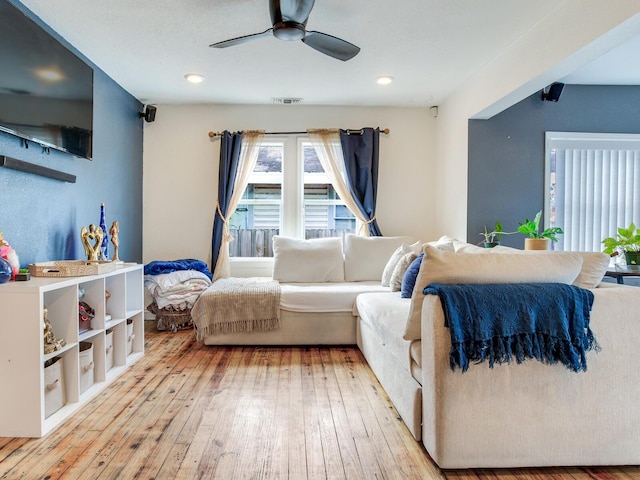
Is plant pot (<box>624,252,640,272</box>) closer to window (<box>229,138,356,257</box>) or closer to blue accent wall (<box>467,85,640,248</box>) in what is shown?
blue accent wall (<box>467,85,640,248</box>)

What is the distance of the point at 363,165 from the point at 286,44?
184 cm

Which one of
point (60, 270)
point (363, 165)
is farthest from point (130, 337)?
point (363, 165)

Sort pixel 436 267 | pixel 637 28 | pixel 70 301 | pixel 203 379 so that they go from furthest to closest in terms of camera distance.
A: pixel 203 379 < pixel 70 301 < pixel 637 28 < pixel 436 267

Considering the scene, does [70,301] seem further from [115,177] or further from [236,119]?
[236,119]

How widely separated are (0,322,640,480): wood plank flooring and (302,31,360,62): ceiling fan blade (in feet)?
7.09

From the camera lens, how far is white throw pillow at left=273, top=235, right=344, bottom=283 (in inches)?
165

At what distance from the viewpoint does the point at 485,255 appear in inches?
72.1

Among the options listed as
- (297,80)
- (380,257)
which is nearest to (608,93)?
(380,257)

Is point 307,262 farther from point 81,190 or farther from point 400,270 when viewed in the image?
point 81,190

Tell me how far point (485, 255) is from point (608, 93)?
3398mm

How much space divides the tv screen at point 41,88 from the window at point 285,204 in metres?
1.99

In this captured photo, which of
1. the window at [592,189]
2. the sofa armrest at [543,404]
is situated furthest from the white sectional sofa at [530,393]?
the window at [592,189]

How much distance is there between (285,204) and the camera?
191 inches

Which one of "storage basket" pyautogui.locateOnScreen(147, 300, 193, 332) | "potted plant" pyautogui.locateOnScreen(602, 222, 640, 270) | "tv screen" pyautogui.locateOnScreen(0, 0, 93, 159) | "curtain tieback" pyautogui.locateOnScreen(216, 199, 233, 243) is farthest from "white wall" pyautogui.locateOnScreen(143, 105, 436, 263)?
"potted plant" pyautogui.locateOnScreen(602, 222, 640, 270)
